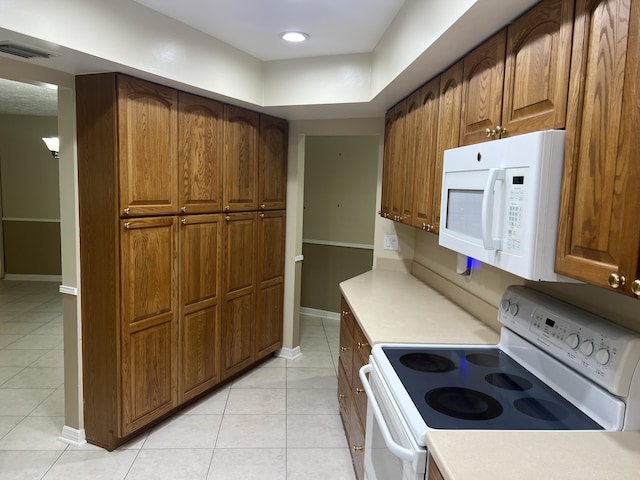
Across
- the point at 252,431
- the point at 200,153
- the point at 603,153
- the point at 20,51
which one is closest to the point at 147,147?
the point at 200,153

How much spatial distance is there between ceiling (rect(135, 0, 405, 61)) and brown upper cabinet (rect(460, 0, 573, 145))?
671mm

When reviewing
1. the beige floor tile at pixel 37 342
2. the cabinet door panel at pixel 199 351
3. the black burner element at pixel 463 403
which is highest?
the black burner element at pixel 463 403

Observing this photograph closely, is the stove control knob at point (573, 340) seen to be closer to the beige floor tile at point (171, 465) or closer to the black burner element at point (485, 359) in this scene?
the black burner element at point (485, 359)

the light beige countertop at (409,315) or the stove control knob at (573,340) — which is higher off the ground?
the stove control knob at (573,340)

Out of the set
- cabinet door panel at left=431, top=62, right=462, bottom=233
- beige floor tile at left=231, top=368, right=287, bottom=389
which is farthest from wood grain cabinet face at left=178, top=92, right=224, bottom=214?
cabinet door panel at left=431, top=62, right=462, bottom=233

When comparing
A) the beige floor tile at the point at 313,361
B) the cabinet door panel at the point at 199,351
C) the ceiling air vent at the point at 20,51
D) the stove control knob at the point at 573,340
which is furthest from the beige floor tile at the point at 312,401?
the ceiling air vent at the point at 20,51

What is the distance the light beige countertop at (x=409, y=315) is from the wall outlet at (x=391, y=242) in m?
0.46

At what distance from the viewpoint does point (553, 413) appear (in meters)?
1.26

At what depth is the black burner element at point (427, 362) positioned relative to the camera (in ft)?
5.18

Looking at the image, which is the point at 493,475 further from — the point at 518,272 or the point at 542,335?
the point at 542,335

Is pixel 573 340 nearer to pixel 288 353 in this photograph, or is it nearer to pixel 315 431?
pixel 315 431

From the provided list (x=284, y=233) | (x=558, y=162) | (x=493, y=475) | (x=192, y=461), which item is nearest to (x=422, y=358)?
(x=493, y=475)

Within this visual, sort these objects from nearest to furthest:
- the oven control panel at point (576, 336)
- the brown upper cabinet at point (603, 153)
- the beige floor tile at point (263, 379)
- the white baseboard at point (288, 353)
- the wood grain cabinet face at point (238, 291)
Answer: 1. the brown upper cabinet at point (603, 153)
2. the oven control panel at point (576, 336)
3. the wood grain cabinet face at point (238, 291)
4. the beige floor tile at point (263, 379)
5. the white baseboard at point (288, 353)

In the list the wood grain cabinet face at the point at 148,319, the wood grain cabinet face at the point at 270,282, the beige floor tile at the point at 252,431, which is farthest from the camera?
the wood grain cabinet face at the point at 270,282
